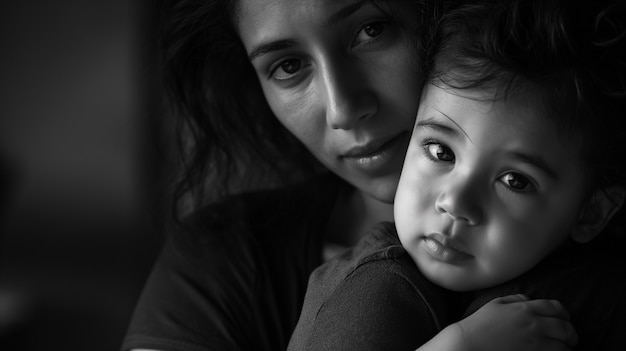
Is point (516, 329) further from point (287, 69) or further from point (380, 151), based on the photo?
point (287, 69)

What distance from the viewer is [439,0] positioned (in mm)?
1040

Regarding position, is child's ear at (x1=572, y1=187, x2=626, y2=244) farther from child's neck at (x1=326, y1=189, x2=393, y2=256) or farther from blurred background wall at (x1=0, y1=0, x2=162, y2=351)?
blurred background wall at (x1=0, y1=0, x2=162, y2=351)

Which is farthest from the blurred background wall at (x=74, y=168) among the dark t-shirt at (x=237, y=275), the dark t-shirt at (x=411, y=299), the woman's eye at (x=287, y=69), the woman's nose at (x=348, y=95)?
the dark t-shirt at (x=411, y=299)

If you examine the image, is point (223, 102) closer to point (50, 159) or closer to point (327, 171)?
point (327, 171)

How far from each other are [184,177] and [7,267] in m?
1.94

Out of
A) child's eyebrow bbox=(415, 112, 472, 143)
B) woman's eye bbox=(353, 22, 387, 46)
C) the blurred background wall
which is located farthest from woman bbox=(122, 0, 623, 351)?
the blurred background wall

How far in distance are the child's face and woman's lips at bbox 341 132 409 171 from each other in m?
0.17

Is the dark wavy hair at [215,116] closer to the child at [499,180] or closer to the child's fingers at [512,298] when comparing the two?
the child at [499,180]

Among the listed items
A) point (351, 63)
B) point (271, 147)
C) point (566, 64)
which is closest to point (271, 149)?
point (271, 147)

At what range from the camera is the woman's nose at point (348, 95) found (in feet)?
3.52

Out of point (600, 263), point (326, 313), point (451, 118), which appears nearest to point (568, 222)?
point (600, 263)

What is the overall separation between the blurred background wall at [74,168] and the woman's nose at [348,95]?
81.4 inches

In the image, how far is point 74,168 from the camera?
3.21m

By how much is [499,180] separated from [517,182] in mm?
22
